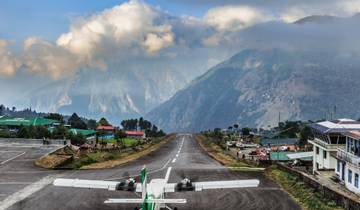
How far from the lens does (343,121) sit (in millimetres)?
64188

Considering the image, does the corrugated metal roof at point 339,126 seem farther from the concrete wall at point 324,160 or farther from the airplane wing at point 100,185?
the airplane wing at point 100,185

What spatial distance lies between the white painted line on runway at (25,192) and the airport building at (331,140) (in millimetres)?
36127

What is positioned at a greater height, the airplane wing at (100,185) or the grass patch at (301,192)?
the airplane wing at (100,185)

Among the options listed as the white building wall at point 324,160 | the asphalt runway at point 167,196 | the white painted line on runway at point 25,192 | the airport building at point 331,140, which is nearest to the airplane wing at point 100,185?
the asphalt runway at point 167,196

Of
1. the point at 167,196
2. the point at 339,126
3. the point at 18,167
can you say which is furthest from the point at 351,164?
the point at 18,167

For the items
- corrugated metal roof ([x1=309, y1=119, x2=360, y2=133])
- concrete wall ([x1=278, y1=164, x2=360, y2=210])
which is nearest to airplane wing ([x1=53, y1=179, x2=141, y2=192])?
concrete wall ([x1=278, y1=164, x2=360, y2=210])

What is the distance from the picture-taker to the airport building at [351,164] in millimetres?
47031

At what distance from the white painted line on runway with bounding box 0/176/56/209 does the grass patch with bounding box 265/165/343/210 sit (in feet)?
88.7

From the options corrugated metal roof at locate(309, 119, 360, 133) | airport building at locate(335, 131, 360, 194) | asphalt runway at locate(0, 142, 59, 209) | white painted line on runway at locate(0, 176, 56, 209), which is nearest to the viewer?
white painted line on runway at locate(0, 176, 56, 209)

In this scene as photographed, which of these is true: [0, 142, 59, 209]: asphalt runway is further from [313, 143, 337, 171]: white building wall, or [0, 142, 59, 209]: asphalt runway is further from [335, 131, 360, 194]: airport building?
[313, 143, 337, 171]: white building wall

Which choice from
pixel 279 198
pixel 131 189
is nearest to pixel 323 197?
pixel 279 198

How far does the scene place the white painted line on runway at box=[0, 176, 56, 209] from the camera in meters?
41.6

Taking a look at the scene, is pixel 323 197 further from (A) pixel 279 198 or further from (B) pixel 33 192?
(B) pixel 33 192

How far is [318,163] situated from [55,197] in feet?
135
